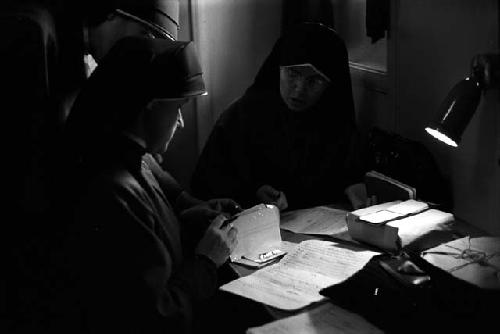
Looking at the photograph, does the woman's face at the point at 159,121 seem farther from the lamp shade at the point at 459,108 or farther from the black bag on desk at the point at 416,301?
the lamp shade at the point at 459,108

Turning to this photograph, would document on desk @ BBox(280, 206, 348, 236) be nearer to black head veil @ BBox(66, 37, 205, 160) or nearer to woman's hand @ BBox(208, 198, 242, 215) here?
woman's hand @ BBox(208, 198, 242, 215)

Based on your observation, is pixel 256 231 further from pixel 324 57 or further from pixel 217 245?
pixel 324 57

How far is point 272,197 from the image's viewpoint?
2.47 m

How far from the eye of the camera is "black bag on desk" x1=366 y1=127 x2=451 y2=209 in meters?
2.30

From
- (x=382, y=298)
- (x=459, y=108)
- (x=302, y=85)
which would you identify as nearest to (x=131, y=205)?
(x=382, y=298)

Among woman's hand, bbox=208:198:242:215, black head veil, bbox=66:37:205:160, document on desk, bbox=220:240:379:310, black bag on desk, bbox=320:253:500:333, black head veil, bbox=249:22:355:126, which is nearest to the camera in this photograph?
black bag on desk, bbox=320:253:500:333

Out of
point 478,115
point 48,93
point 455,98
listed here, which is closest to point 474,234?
point 478,115

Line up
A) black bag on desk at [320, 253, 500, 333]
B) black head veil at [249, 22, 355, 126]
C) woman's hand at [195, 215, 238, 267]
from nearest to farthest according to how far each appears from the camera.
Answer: black bag on desk at [320, 253, 500, 333] → woman's hand at [195, 215, 238, 267] → black head veil at [249, 22, 355, 126]

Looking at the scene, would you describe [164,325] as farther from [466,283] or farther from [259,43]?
[259,43]

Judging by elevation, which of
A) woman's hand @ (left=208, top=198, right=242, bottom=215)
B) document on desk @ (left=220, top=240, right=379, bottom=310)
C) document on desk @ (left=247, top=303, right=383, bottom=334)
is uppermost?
woman's hand @ (left=208, top=198, right=242, bottom=215)

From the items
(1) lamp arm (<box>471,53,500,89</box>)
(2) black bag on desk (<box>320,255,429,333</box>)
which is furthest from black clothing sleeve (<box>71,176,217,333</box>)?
(1) lamp arm (<box>471,53,500,89</box>)

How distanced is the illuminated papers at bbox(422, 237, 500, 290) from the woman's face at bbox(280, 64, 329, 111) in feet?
3.41

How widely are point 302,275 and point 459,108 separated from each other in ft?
2.02

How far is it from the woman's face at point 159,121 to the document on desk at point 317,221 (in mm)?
670
